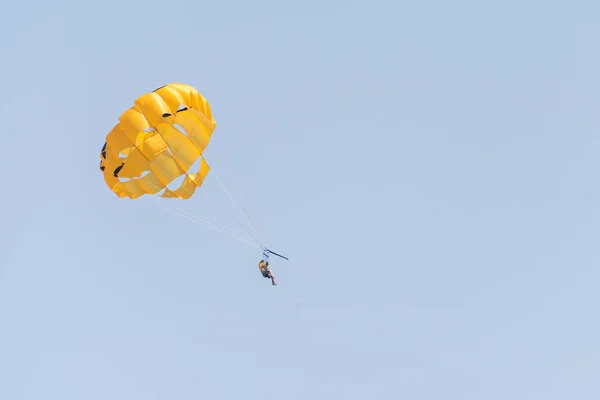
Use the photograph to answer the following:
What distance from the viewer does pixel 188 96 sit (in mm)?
69625

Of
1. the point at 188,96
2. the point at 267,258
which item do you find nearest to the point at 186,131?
the point at 188,96

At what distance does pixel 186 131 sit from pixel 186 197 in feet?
8.86

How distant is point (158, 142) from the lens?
2724 inches

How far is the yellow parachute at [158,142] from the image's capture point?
68.4m

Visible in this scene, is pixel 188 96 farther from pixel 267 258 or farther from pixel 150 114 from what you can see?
pixel 267 258

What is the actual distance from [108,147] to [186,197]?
12.6 ft

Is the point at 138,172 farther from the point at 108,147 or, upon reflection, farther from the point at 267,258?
the point at 267,258

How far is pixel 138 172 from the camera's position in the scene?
69000 millimetres

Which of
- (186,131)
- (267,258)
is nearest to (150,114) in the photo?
(186,131)

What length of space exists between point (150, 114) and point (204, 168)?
4.27m

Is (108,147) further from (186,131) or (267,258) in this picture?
(267,258)

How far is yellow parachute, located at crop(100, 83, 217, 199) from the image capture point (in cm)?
6838

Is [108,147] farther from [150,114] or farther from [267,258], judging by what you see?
[267,258]

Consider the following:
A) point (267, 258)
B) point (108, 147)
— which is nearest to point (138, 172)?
point (108, 147)
